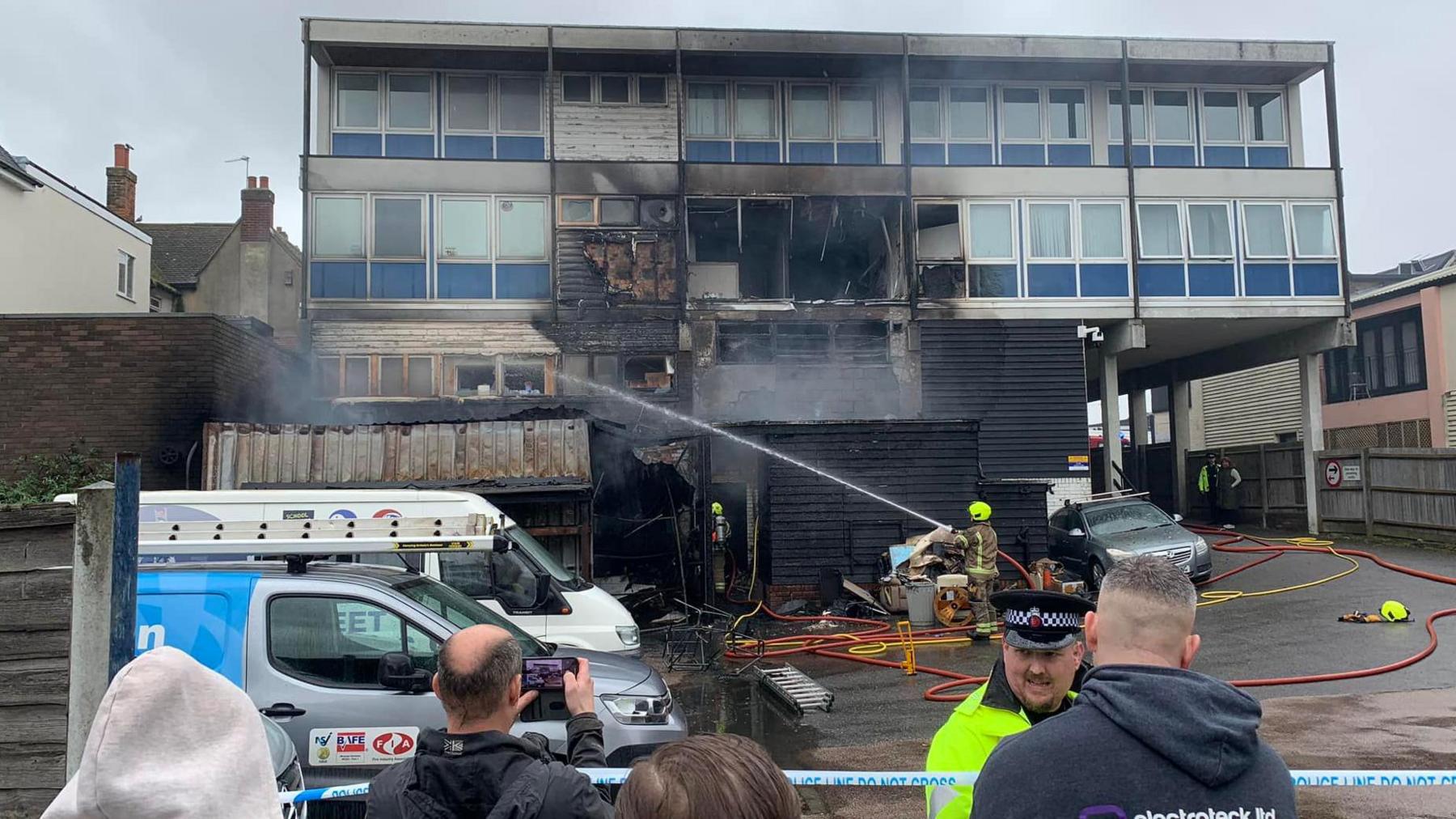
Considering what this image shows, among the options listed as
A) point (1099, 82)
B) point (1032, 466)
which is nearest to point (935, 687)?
point (1032, 466)

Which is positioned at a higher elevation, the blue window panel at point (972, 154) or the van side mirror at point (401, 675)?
the blue window panel at point (972, 154)

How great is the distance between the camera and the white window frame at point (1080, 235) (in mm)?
19062

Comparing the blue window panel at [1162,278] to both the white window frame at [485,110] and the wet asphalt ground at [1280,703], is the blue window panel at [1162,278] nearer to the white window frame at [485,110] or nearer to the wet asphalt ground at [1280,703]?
the wet asphalt ground at [1280,703]

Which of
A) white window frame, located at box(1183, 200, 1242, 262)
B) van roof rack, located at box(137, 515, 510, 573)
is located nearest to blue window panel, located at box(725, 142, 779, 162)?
white window frame, located at box(1183, 200, 1242, 262)

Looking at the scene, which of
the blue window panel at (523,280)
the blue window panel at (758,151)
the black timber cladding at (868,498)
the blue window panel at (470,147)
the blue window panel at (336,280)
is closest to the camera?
the black timber cladding at (868,498)

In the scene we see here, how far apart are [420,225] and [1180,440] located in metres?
20.6

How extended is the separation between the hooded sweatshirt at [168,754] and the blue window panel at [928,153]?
755 inches

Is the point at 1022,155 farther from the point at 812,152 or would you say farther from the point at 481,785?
the point at 481,785

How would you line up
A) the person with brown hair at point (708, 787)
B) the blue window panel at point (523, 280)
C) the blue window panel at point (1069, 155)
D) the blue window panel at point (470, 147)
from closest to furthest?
the person with brown hair at point (708, 787)
the blue window panel at point (523, 280)
the blue window panel at point (470, 147)
the blue window panel at point (1069, 155)

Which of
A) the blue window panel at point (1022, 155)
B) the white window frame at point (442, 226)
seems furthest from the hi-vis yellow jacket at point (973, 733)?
the blue window panel at point (1022, 155)

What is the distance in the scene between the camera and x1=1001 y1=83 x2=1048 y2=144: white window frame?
19812 mm

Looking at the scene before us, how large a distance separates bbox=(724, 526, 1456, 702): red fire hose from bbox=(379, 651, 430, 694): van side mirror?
5284mm

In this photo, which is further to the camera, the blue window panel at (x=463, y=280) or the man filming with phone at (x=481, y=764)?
the blue window panel at (x=463, y=280)

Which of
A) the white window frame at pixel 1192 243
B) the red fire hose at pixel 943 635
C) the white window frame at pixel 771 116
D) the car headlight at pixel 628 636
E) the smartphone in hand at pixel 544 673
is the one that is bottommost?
the red fire hose at pixel 943 635
